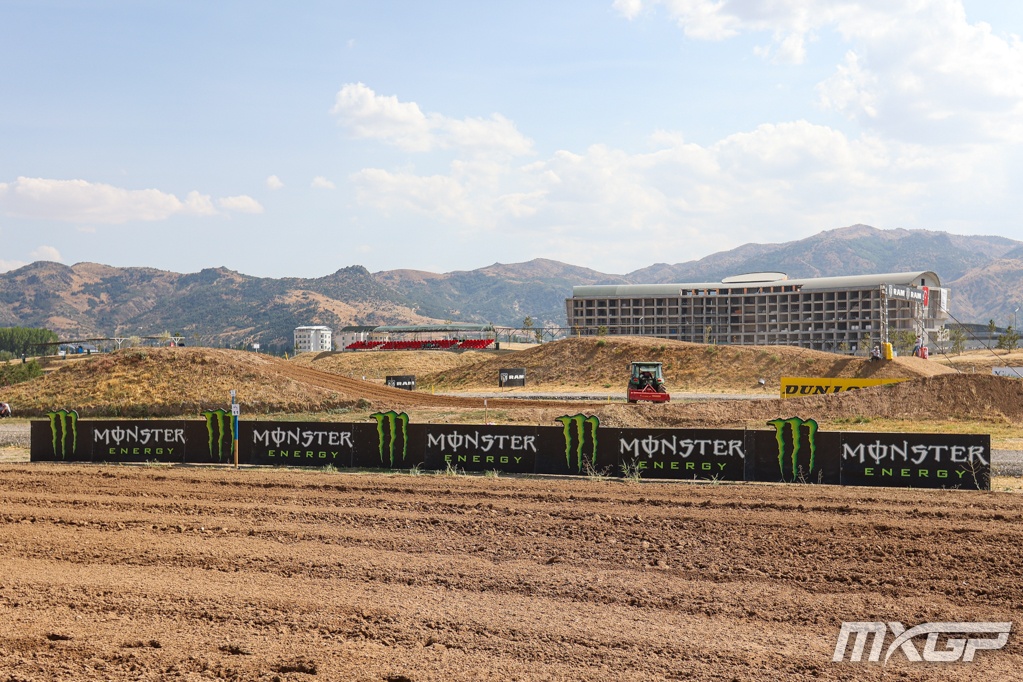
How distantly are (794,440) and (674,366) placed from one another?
1913 inches

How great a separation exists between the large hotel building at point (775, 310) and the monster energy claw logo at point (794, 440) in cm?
10151

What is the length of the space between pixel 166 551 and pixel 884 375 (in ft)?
158

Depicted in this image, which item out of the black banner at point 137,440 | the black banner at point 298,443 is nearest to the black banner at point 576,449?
the black banner at point 298,443

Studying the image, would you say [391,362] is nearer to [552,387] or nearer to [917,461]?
[552,387]

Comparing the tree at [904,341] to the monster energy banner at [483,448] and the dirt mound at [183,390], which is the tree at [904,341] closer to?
the dirt mound at [183,390]

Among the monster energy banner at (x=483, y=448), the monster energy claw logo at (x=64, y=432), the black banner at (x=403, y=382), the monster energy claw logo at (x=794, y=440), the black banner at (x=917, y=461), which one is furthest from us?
the black banner at (x=403, y=382)

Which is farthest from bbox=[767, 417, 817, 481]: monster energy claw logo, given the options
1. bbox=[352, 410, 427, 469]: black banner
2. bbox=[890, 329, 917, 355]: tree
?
bbox=[890, 329, 917, 355]: tree

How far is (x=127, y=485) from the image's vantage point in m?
19.1

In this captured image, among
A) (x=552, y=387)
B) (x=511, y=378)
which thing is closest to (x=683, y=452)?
(x=552, y=387)

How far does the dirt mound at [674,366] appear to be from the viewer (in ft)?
191

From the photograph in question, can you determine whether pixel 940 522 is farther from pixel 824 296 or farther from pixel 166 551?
pixel 824 296

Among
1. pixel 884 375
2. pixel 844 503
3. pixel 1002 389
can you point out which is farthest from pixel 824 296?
pixel 844 503

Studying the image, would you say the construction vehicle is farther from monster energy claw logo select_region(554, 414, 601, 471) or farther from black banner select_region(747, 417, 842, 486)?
black banner select_region(747, 417, 842, 486)

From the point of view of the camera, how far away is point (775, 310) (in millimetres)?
142625
